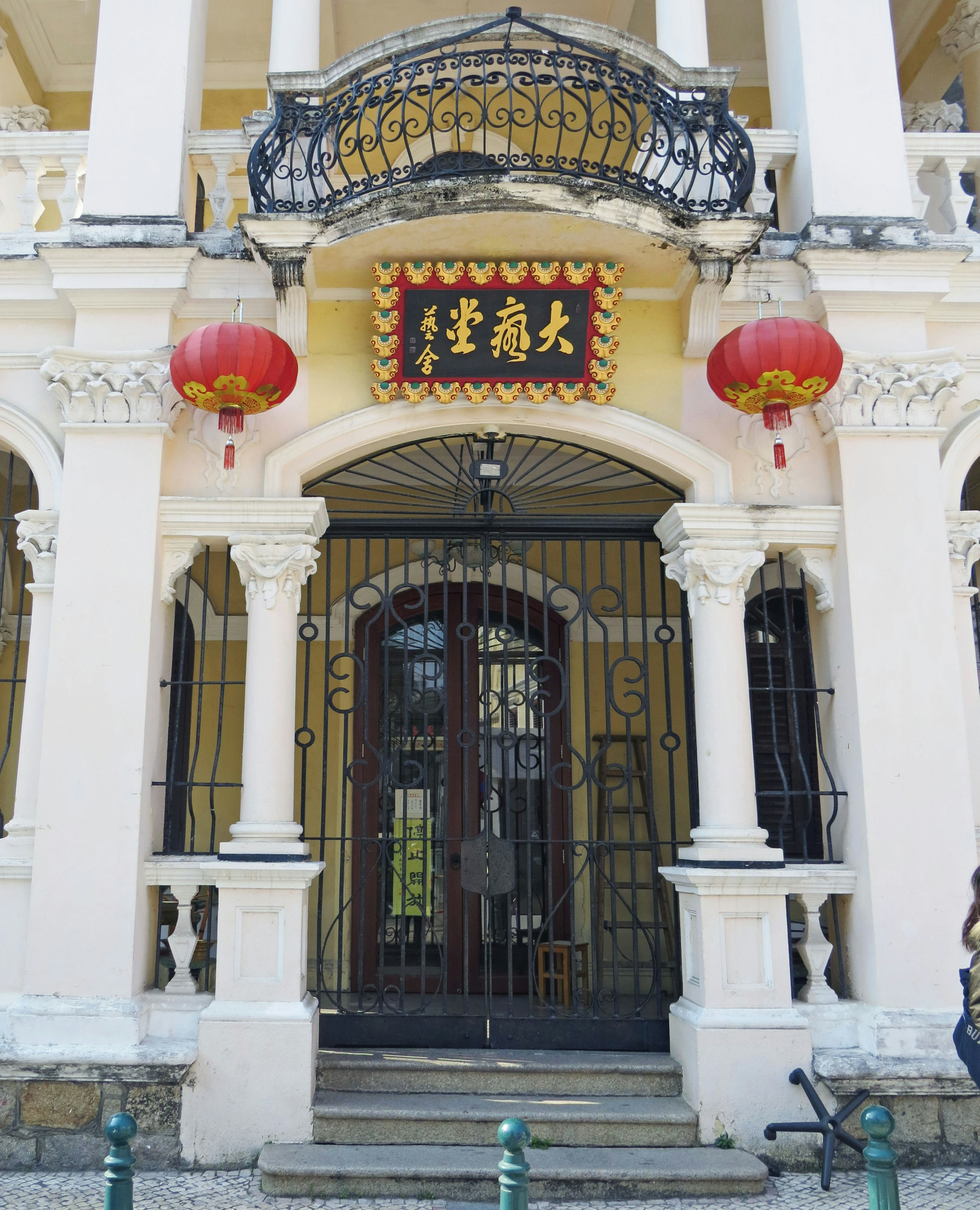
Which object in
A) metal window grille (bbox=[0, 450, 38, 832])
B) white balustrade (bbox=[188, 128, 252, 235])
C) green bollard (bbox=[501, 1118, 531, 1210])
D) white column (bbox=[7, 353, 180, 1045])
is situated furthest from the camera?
metal window grille (bbox=[0, 450, 38, 832])

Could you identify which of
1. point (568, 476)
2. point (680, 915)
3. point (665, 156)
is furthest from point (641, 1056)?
point (665, 156)

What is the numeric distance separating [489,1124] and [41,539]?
13.1 ft

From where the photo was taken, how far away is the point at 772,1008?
5348mm

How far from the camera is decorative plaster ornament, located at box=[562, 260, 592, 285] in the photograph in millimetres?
6004

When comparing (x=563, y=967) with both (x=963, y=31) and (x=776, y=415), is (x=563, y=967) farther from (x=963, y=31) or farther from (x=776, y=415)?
(x=963, y=31)

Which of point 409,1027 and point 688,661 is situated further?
point 688,661

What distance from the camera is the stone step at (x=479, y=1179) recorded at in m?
4.74

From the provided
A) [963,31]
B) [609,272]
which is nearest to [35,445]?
[609,272]

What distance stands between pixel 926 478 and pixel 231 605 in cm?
556

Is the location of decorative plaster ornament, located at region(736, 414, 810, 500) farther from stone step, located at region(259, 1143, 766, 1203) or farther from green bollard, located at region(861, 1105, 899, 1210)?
green bollard, located at region(861, 1105, 899, 1210)

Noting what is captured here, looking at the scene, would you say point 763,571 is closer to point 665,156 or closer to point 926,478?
point 926,478

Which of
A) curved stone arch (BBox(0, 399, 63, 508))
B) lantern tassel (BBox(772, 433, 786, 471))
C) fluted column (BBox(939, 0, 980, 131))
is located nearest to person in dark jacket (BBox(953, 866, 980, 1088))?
lantern tassel (BBox(772, 433, 786, 471))

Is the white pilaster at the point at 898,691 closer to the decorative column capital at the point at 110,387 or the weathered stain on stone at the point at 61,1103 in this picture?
the decorative column capital at the point at 110,387

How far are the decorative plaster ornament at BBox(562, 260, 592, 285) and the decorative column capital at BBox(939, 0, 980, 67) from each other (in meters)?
4.59
